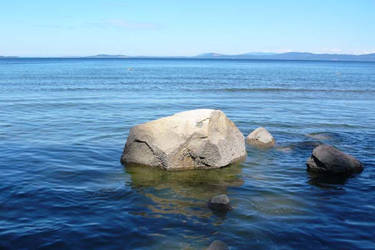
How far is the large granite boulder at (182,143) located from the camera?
505 inches

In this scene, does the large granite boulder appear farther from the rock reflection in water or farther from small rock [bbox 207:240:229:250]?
small rock [bbox 207:240:229:250]

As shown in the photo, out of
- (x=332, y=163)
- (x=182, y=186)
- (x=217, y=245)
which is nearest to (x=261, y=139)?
(x=332, y=163)

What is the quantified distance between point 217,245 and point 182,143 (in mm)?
5566

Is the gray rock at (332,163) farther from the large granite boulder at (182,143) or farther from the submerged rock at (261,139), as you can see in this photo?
the submerged rock at (261,139)

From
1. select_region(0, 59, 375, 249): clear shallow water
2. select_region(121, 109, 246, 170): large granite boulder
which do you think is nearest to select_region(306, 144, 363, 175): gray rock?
select_region(0, 59, 375, 249): clear shallow water

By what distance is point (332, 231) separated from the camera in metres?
8.52

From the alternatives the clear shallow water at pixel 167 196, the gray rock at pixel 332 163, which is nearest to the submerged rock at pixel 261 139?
the clear shallow water at pixel 167 196

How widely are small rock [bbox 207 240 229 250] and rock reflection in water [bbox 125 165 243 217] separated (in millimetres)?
1546

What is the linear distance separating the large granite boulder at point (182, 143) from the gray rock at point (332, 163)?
9.47ft

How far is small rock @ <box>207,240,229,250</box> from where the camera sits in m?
7.48

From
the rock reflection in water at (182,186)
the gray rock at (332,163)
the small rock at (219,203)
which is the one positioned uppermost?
the gray rock at (332,163)

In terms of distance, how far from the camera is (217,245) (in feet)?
24.9

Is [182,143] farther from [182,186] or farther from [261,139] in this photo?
[261,139]

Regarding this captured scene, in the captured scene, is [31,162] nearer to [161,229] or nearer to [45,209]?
[45,209]
